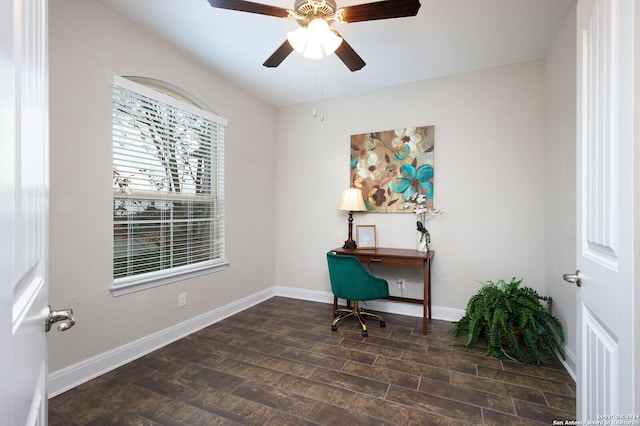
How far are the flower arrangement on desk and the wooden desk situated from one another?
0.11 metres

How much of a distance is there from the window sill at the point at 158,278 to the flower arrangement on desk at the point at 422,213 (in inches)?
87.2

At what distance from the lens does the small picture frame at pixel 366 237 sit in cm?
353

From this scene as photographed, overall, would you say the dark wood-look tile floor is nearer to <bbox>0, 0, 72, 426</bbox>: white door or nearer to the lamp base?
the lamp base

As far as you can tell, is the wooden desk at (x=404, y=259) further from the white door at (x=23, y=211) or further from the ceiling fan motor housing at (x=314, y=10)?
the white door at (x=23, y=211)

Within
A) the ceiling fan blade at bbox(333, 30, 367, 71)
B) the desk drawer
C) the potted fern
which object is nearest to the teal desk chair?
the desk drawer

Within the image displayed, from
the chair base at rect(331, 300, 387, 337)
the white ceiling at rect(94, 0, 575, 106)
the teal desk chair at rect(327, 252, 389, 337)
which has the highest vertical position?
the white ceiling at rect(94, 0, 575, 106)

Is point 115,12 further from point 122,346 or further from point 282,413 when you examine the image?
point 282,413

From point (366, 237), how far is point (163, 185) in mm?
2245

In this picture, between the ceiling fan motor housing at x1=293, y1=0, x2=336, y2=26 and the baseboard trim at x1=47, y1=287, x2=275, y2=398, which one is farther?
the baseboard trim at x1=47, y1=287, x2=275, y2=398

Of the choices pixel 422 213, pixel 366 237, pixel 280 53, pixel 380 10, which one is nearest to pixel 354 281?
pixel 366 237

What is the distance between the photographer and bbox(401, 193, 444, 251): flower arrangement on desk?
318 centimetres

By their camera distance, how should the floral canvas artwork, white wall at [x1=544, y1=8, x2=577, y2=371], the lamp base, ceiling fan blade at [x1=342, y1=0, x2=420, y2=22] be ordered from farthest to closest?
1. the lamp base
2. the floral canvas artwork
3. white wall at [x1=544, y1=8, x2=577, y2=371]
4. ceiling fan blade at [x1=342, y1=0, x2=420, y2=22]

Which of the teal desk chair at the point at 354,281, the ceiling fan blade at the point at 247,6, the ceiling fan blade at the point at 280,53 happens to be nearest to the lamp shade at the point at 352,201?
the teal desk chair at the point at 354,281

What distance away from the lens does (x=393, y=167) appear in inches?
136
